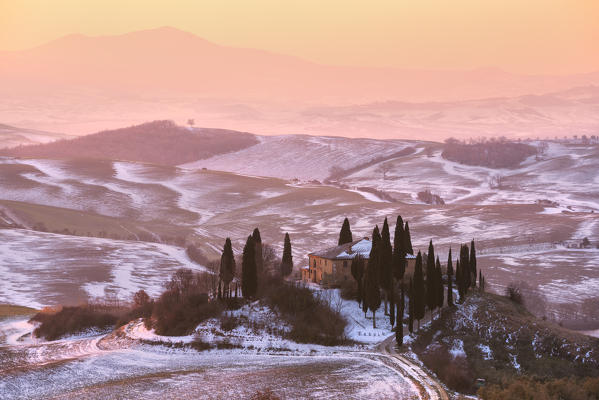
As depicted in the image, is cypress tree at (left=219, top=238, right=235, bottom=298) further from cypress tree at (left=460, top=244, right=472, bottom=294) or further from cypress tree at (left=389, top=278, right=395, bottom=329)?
cypress tree at (left=460, top=244, right=472, bottom=294)

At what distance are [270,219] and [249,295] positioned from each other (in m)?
112

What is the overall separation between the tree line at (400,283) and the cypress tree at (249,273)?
9.22 m

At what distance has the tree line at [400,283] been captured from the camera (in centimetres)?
6831

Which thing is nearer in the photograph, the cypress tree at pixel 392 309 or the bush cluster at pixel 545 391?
the bush cluster at pixel 545 391

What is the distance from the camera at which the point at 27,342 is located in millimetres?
75812

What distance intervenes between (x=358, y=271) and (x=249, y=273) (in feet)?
32.4

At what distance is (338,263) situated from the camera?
79562 millimetres

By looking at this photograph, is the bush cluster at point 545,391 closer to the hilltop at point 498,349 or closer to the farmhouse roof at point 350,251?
the hilltop at point 498,349

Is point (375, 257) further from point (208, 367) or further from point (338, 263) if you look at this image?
point (208, 367)

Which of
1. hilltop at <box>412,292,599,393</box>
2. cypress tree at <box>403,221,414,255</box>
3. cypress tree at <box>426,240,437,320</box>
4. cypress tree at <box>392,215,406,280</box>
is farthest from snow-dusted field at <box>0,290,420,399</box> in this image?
cypress tree at <box>403,221,414,255</box>

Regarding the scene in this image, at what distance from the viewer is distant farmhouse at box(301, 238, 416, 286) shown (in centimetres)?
7862

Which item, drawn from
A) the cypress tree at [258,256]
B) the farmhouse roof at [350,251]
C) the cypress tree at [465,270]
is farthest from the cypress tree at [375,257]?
the cypress tree at [258,256]

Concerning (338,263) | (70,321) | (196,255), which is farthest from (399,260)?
(196,255)

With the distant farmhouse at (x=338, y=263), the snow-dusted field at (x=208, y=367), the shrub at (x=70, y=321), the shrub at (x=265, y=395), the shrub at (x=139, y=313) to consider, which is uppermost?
the distant farmhouse at (x=338, y=263)
